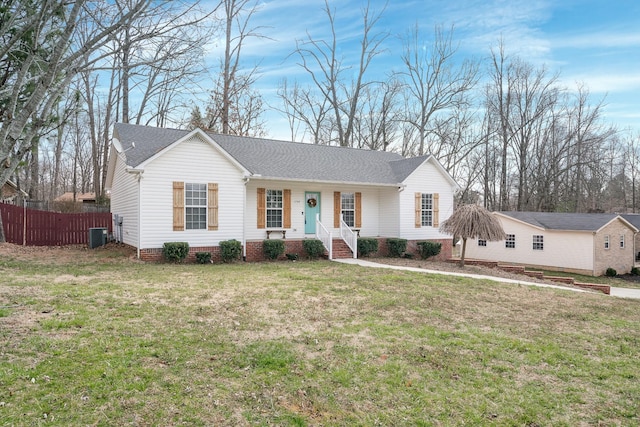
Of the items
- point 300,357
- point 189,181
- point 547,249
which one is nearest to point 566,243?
point 547,249

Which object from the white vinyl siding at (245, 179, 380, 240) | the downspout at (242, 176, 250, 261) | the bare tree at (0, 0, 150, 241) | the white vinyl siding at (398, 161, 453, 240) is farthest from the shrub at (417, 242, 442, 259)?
the bare tree at (0, 0, 150, 241)

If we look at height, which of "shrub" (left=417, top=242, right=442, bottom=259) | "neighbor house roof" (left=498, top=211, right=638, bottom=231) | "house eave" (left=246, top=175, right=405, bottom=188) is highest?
"house eave" (left=246, top=175, right=405, bottom=188)

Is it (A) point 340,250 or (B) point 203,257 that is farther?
(A) point 340,250

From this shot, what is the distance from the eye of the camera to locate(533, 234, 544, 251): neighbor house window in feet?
78.4

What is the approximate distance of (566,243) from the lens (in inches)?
915

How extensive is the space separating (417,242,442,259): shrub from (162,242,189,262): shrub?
10567 millimetres

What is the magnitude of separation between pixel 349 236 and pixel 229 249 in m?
5.25

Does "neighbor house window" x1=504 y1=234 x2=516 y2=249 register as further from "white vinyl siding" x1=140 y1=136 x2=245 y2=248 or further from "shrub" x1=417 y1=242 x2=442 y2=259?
"white vinyl siding" x1=140 y1=136 x2=245 y2=248

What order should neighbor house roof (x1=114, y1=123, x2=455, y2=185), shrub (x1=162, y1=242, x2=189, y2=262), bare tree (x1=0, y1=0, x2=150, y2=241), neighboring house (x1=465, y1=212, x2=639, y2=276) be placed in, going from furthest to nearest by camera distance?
neighboring house (x1=465, y1=212, x2=639, y2=276), neighbor house roof (x1=114, y1=123, x2=455, y2=185), shrub (x1=162, y1=242, x2=189, y2=262), bare tree (x1=0, y1=0, x2=150, y2=241)

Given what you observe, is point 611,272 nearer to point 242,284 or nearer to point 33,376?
point 242,284

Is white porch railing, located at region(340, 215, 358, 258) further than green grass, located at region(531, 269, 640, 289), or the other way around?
green grass, located at region(531, 269, 640, 289)

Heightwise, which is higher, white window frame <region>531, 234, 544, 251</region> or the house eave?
the house eave

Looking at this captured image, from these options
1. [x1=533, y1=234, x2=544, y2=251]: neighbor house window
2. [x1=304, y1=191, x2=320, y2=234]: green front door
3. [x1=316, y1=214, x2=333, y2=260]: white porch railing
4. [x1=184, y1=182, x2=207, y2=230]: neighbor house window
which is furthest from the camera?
[x1=533, y1=234, x2=544, y2=251]: neighbor house window

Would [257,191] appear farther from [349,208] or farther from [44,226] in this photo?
[44,226]
